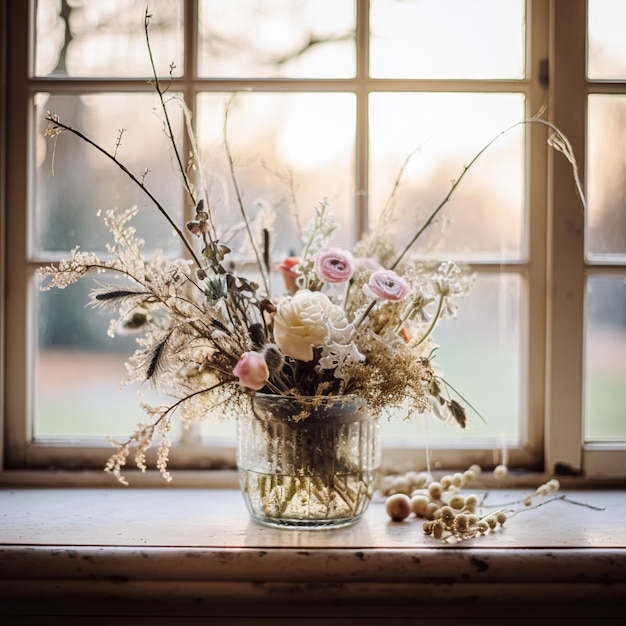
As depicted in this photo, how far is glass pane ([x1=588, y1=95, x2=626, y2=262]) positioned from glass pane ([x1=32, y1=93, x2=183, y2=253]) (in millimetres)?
791

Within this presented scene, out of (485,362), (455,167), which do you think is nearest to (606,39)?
(455,167)

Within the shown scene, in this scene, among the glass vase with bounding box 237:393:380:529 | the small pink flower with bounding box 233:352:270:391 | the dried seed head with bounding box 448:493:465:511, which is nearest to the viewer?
the small pink flower with bounding box 233:352:270:391

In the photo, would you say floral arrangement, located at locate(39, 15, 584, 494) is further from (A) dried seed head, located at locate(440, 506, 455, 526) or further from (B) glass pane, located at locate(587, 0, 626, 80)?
(B) glass pane, located at locate(587, 0, 626, 80)

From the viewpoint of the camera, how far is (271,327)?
42.1 inches

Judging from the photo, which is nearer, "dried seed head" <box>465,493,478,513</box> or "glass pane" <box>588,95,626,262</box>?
"dried seed head" <box>465,493,478,513</box>

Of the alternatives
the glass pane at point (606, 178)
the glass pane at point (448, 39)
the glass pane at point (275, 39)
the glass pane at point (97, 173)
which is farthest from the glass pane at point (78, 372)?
the glass pane at point (606, 178)

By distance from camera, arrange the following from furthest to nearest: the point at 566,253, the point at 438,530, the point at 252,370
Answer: the point at 566,253 < the point at 438,530 < the point at 252,370

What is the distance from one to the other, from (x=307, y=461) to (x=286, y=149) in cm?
63

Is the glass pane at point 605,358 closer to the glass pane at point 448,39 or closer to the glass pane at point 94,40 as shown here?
the glass pane at point 448,39

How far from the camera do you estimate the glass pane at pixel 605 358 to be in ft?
4.45

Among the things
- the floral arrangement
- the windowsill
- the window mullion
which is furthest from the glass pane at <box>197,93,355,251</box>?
the windowsill

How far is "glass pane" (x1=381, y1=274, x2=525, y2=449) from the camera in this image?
137cm

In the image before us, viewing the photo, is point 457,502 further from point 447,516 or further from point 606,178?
point 606,178

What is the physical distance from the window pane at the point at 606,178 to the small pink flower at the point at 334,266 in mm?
597
